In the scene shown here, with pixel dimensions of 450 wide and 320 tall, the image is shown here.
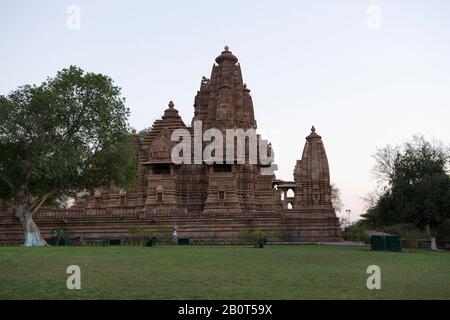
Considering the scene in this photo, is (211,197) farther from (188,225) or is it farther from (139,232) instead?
(139,232)

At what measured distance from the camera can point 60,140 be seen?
39.0 metres

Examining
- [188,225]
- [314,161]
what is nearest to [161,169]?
[188,225]

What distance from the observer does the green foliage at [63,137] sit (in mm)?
37250

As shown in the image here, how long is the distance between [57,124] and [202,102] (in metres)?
22.5

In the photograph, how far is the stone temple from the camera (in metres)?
45.9

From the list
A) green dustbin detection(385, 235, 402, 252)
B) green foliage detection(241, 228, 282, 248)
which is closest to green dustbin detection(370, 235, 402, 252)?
green dustbin detection(385, 235, 402, 252)

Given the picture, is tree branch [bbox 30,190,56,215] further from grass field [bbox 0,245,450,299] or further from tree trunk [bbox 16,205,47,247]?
grass field [bbox 0,245,450,299]

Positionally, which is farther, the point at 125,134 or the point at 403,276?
the point at 125,134

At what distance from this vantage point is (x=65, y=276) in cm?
1595

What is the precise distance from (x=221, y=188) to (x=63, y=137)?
1592cm

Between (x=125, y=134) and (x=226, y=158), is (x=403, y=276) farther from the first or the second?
(x=226, y=158)

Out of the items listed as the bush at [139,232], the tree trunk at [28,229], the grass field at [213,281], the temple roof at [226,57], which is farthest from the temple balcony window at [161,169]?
the grass field at [213,281]

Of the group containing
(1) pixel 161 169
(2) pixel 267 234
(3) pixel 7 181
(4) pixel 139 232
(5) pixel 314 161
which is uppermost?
(5) pixel 314 161

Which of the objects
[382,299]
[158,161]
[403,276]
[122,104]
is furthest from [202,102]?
[382,299]
